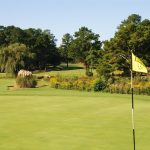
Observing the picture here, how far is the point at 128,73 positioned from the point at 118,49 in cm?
469

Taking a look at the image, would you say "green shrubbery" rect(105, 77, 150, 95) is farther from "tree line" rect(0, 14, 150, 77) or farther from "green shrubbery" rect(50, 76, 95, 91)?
"tree line" rect(0, 14, 150, 77)

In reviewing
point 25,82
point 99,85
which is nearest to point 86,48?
point 25,82

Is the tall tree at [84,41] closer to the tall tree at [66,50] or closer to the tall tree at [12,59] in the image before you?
the tall tree at [66,50]

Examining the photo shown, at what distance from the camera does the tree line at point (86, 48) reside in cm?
5525

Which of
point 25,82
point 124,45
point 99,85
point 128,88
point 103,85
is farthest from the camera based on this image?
point 124,45

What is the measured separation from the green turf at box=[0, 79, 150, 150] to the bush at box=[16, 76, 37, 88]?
17241 mm

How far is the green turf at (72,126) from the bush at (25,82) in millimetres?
17241

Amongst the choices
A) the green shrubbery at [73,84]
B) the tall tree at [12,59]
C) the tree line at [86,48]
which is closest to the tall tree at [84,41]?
the tree line at [86,48]

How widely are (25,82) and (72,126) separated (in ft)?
89.2

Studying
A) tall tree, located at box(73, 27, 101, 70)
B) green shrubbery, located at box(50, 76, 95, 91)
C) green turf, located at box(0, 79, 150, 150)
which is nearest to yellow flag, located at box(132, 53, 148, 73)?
green turf, located at box(0, 79, 150, 150)

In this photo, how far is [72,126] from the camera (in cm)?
1758

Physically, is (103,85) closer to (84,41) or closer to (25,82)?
(25,82)

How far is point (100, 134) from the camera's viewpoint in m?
15.6

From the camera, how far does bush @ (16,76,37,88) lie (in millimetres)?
44031
